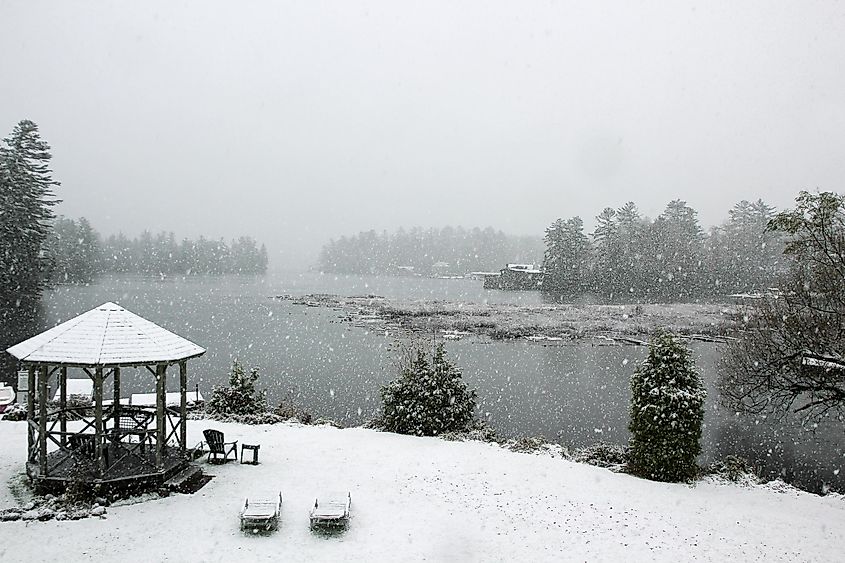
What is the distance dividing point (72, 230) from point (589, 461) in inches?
4558

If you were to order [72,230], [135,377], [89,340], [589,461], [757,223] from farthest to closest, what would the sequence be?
[72,230] → [757,223] → [135,377] → [589,461] → [89,340]

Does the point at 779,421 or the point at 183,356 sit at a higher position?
the point at 183,356

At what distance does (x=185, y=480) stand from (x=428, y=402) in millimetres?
7384

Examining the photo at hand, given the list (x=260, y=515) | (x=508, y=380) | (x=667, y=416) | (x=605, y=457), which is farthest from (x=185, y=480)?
(x=508, y=380)

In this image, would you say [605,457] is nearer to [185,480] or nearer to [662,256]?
[185,480]

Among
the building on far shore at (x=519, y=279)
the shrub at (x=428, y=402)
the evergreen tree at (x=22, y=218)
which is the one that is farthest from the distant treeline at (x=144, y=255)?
the shrub at (x=428, y=402)

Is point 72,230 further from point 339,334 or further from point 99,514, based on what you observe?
point 99,514

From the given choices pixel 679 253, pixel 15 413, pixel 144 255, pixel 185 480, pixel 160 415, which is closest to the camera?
pixel 185 480

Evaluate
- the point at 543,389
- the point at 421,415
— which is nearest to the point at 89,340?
the point at 421,415

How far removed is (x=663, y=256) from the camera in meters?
83.9

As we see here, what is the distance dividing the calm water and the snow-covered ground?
199 inches

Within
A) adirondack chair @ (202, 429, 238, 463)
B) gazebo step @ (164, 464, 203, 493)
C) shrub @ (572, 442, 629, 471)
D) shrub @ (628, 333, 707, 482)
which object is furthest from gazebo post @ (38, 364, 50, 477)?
shrub @ (628, 333, 707, 482)

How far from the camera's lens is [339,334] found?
42.3 metres

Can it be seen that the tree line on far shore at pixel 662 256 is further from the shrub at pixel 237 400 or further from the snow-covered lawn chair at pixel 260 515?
the snow-covered lawn chair at pixel 260 515
